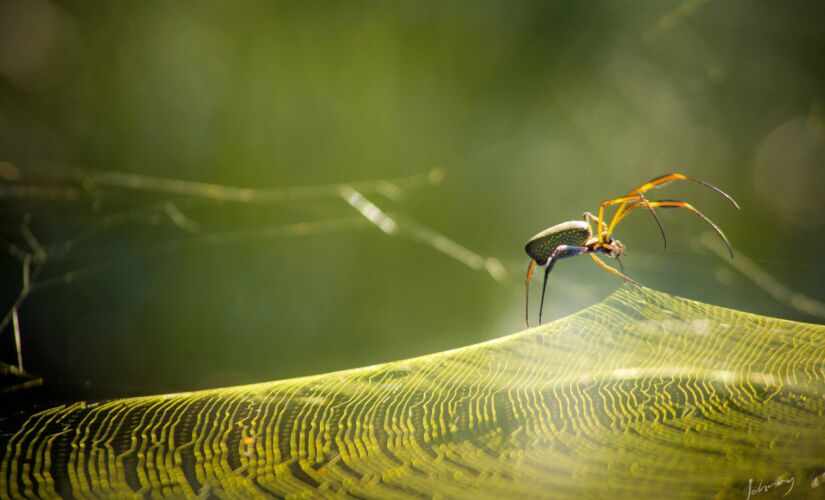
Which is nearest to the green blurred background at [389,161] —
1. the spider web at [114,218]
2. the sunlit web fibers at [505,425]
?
the spider web at [114,218]

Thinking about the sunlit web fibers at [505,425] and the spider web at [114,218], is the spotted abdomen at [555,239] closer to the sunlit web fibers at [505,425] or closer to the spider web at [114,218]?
the sunlit web fibers at [505,425]

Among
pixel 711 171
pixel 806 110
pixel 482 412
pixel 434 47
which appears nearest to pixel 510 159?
pixel 434 47

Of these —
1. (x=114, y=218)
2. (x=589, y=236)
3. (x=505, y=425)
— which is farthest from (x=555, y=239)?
(x=114, y=218)

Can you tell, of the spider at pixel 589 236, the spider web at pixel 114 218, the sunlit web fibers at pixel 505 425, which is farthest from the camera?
the spider web at pixel 114 218

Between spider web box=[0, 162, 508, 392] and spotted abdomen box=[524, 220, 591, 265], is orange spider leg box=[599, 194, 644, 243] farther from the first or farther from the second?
spider web box=[0, 162, 508, 392]

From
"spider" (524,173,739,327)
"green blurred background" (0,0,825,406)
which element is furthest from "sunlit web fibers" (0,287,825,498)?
"green blurred background" (0,0,825,406)

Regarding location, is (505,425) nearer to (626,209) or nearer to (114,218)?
(626,209)
